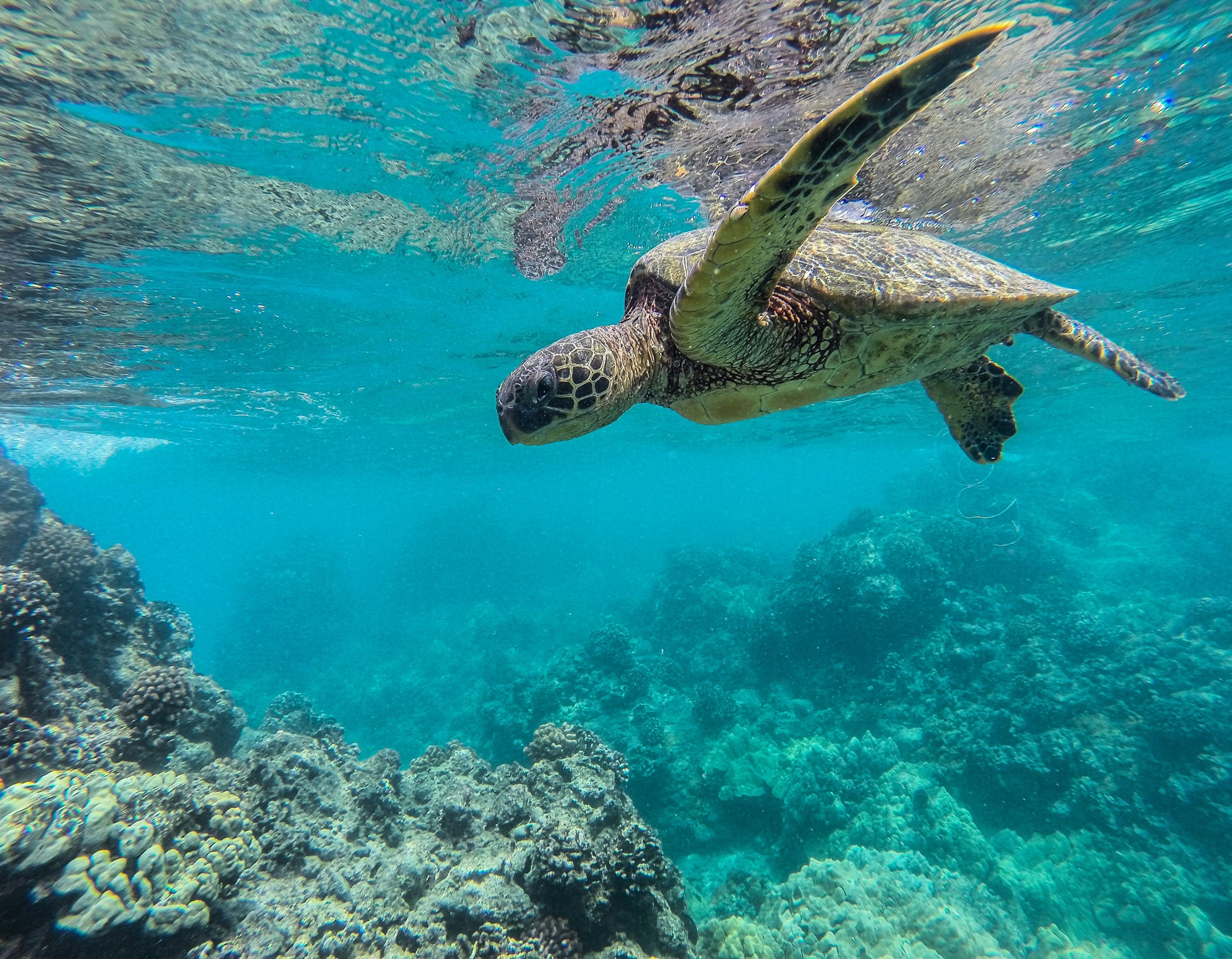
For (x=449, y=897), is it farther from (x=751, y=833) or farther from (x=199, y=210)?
(x=199, y=210)

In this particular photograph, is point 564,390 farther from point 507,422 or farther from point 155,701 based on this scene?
point 155,701

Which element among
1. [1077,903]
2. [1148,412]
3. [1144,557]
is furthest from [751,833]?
[1148,412]

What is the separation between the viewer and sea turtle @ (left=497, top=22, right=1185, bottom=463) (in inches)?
79.9

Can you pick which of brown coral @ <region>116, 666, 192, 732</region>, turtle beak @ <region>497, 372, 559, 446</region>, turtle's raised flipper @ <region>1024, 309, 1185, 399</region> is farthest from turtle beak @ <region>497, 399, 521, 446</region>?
brown coral @ <region>116, 666, 192, 732</region>

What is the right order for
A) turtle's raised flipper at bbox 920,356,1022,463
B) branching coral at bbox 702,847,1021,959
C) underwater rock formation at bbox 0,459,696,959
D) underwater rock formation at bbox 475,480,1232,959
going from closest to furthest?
underwater rock formation at bbox 0,459,696,959 < branching coral at bbox 702,847,1021,959 < turtle's raised flipper at bbox 920,356,1022,463 < underwater rock formation at bbox 475,480,1232,959

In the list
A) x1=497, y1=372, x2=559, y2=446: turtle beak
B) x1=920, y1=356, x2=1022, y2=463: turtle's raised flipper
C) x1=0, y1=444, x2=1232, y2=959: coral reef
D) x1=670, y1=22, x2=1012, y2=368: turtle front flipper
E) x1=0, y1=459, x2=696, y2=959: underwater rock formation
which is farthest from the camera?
x1=920, y1=356, x2=1022, y2=463: turtle's raised flipper

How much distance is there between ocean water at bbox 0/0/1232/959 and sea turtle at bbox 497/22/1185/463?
2.85 meters

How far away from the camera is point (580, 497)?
75875mm

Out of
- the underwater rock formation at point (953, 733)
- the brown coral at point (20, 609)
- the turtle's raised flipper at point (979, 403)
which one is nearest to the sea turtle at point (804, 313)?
the turtle's raised flipper at point (979, 403)

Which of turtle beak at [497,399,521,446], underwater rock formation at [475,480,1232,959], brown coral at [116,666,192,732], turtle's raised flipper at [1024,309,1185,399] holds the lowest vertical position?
underwater rock formation at [475,480,1232,959]

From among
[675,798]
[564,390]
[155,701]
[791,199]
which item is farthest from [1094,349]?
[155,701]

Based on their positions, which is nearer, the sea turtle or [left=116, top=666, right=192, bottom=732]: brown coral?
the sea turtle

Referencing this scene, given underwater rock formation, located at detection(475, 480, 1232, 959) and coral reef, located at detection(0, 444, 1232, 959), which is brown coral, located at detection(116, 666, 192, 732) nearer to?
coral reef, located at detection(0, 444, 1232, 959)

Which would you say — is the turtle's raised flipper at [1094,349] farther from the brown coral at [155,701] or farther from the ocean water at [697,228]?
the brown coral at [155,701]
